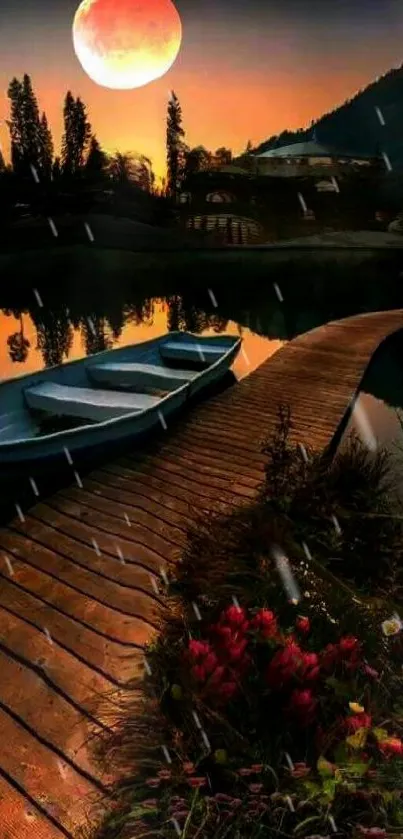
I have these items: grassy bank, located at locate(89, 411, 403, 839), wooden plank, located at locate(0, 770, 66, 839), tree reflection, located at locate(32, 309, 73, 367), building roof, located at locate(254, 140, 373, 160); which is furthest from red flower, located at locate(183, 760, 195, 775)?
building roof, located at locate(254, 140, 373, 160)

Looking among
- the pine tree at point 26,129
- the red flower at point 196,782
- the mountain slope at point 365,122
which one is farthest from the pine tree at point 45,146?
the mountain slope at point 365,122

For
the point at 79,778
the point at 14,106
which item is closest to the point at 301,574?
the point at 79,778

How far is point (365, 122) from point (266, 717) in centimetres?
20129

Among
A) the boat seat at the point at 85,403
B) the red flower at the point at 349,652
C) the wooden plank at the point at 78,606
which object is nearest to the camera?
the red flower at the point at 349,652

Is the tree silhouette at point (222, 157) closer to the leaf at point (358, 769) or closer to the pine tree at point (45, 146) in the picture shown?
the pine tree at point (45, 146)

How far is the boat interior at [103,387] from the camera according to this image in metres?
7.98

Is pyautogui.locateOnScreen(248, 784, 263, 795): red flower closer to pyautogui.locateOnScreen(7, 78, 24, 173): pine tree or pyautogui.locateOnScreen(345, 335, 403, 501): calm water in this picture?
pyautogui.locateOnScreen(345, 335, 403, 501): calm water

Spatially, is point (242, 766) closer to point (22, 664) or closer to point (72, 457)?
point (22, 664)

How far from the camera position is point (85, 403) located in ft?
26.2

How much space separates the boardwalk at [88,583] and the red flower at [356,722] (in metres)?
1.39

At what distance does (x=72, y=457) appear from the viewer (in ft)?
22.6

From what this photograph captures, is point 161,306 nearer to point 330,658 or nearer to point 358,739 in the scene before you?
point 330,658

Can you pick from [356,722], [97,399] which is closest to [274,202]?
[97,399]

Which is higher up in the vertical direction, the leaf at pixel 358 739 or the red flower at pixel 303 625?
the red flower at pixel 303 625
